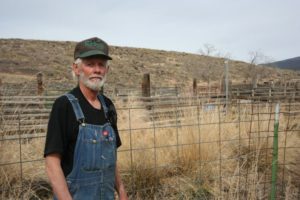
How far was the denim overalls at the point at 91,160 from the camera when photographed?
1917mm

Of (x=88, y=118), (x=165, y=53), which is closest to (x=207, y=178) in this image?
(x=88, y=118)

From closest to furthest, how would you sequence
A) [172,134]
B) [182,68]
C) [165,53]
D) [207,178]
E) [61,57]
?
[207,178]
[172,134]
[61,57]
[182,68]
[165,53]

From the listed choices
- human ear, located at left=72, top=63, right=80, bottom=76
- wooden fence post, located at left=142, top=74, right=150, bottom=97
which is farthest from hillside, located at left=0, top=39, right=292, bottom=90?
human ear, located at left=72, top=63, right=80, bottom=76

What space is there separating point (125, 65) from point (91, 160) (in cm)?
3700

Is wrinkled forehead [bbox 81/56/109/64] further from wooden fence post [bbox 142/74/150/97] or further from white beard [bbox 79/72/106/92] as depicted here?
wooden fence post [bbox 142/74/150/97]

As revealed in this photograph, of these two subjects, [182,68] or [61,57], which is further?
[182,68]

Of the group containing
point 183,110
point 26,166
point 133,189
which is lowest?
point 133,189

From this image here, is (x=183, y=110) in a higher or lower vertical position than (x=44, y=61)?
lower

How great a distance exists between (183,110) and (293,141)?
1.75 m

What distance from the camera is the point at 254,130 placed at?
519 centimetres

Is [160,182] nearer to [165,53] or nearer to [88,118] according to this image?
[88,118]

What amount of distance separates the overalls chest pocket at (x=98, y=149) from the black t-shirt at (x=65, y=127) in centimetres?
6

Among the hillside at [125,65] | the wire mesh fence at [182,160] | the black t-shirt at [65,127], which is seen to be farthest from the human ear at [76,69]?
the hillside at [125,65]

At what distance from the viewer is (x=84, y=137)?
6.30ft
